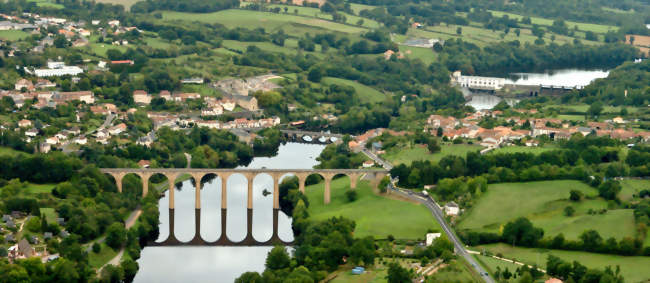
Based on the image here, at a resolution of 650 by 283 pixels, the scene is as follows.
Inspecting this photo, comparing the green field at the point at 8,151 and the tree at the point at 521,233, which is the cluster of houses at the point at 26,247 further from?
the tree at the point at 521,233

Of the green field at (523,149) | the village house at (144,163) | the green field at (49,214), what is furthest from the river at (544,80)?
the green field at (49,214)

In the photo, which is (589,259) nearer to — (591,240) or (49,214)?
(591,240)

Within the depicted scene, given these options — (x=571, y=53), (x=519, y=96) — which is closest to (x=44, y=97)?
(x=519, y=96)

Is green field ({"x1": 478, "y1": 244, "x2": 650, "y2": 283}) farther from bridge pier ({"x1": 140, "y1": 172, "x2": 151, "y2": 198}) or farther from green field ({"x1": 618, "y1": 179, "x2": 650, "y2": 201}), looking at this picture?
bridge pier ({"x1": 140, "y1": 172, "x2": 151, "y2": 198})

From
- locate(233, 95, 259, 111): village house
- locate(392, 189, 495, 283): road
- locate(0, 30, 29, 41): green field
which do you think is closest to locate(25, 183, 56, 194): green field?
locate(392, 189, 495, 283): road

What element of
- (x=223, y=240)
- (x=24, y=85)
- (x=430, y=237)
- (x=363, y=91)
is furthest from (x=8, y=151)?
(x=363, y=91)

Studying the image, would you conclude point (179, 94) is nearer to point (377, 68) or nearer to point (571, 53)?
point (377, 68)
